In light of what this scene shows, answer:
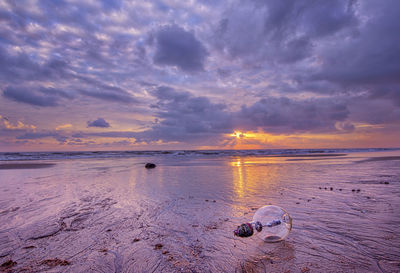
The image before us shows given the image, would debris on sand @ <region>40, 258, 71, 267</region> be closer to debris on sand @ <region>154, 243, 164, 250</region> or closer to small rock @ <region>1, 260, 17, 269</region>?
small rock @ <region>1, 260, 17, 269</region>

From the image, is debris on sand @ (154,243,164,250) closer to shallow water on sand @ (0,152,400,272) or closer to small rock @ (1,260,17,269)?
shallow water on sand @ (0,152,400,272)

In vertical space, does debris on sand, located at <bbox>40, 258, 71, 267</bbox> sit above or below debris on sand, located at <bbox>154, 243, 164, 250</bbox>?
below

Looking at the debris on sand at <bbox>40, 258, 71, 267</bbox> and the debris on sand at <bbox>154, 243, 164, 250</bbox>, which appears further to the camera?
the debris on sand at <bbox>154, 243, 164, 250</bbox>

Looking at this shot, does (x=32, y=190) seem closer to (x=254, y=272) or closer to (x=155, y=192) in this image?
(x=155, y=192)

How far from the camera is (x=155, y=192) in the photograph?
28.9ft

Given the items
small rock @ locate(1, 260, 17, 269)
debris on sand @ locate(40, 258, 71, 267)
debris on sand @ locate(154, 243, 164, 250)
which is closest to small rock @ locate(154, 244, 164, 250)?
debris on sand @ locate(154, 243, 164, 250)

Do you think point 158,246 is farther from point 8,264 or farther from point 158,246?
point 8,264

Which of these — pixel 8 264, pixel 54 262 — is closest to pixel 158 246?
pixel 54 262

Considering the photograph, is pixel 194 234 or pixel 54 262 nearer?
pixel 54 262

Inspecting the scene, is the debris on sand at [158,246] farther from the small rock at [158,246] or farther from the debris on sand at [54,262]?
the debris on sand at [54,262]

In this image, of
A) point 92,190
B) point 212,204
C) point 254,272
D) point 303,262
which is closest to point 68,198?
point 92,190

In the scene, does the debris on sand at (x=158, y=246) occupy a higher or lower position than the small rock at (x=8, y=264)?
higher

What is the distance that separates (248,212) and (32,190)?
9819mm

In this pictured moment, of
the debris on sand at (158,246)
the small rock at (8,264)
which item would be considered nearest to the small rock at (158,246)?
the debris on sand at (158,246)
